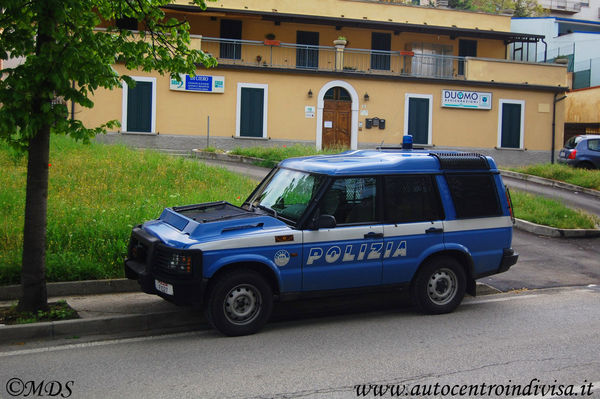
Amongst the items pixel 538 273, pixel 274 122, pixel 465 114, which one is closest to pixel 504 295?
pixel 538 273

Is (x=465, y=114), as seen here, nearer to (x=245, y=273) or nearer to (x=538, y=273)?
(x=538, y=273)

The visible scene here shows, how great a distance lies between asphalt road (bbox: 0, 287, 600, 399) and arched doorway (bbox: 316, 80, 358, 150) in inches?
894

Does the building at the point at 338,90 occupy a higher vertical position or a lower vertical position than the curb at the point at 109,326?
higher

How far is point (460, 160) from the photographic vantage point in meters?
8.37

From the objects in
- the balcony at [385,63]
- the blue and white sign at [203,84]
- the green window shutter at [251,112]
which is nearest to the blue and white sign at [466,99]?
the balcony at [385,63]

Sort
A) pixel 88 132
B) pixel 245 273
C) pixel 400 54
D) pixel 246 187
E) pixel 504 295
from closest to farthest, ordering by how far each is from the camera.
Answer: pixel 245 273
pixel 88 132
pixel 504 295
pixel 246 187
pixel 400 54

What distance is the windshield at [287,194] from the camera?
759 cm

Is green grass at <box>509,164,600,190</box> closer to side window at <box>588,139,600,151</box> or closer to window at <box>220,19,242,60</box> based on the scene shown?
side window at <box>588,139,600,151</box>

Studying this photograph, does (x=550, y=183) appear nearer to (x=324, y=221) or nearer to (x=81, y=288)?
(x=324, y=221)

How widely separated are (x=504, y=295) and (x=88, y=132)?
20.0ft

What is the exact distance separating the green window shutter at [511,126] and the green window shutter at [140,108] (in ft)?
56.7

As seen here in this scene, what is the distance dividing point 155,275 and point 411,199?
325 cm

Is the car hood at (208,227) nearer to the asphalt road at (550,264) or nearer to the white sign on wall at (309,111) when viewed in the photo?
the asphalt road at (550,264)

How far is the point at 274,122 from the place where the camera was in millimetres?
29266
